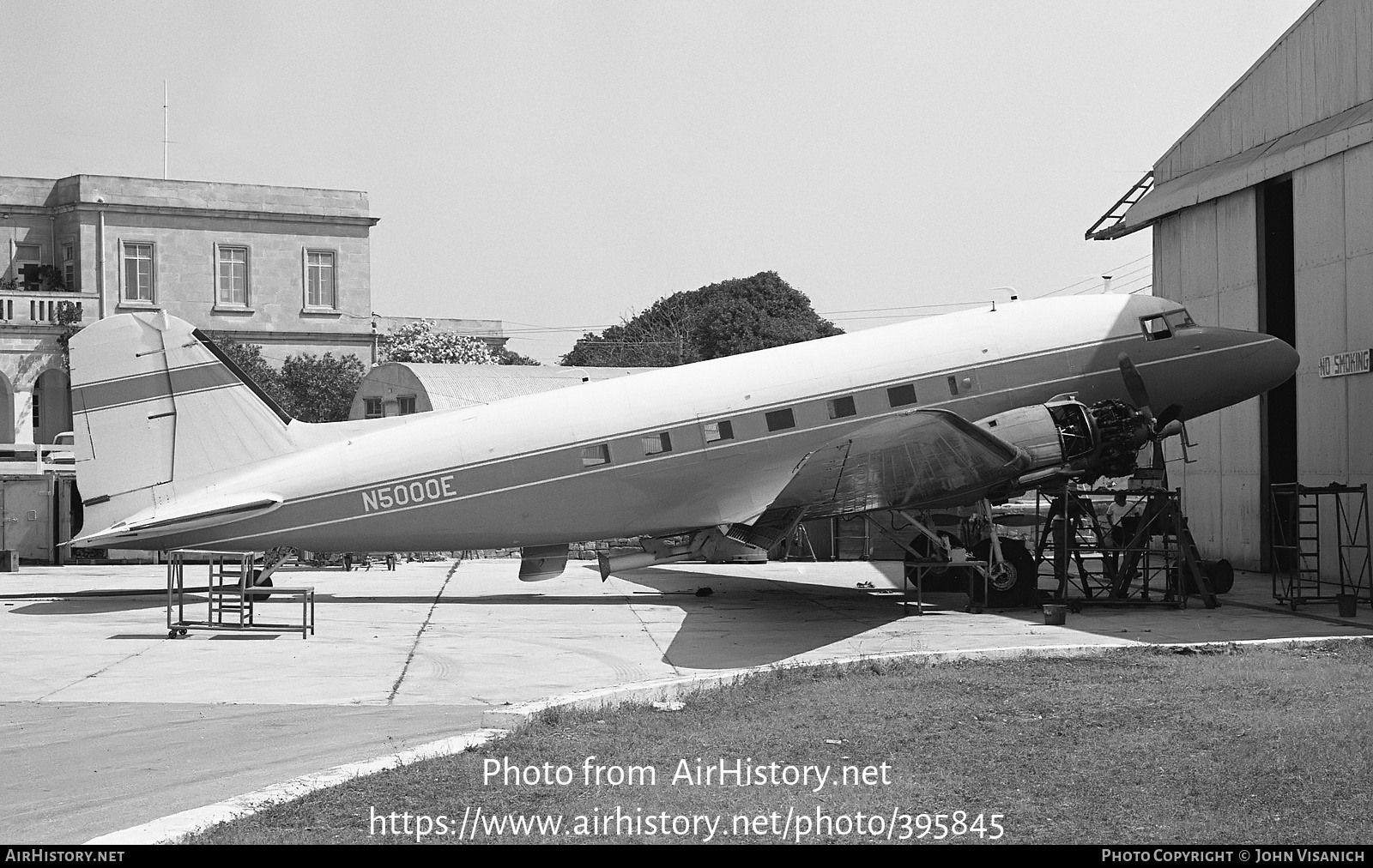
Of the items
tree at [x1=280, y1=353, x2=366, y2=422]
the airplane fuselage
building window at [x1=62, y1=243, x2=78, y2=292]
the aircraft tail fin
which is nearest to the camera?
the aircraft tail fin

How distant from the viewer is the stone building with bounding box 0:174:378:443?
57656 mm

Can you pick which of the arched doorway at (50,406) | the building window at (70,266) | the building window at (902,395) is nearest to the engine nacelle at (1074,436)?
the building window at (902,395)

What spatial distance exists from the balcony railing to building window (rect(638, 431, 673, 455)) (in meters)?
44.8

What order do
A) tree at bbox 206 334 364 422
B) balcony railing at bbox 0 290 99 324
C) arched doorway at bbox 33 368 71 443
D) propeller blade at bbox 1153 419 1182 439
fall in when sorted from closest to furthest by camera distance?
1. propeller blade at bbox 1153 419 1182 439
2. tree at bbox 206 334 364 422
3. balcony railing at bbox 0 290 99 324
4. arched doorway at bbox 33 368 71 443

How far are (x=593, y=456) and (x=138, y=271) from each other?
4612 centimetres

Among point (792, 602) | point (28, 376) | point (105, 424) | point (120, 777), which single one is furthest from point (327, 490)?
point (28, 376)

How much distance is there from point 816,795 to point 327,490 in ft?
43.4

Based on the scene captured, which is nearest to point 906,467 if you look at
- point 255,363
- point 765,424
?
point 765,424

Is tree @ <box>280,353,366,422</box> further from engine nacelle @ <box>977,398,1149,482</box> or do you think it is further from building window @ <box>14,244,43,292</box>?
engine nacelle @ <box>977,398,1149,482</box>

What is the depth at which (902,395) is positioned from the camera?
65.6 ft

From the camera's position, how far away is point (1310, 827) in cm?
738

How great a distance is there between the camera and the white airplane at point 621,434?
1925 centimetres

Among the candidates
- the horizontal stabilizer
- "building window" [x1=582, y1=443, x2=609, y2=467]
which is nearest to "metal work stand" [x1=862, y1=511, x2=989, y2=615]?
"building window" [x1=582, y1=443, x2=609, y2=467]
